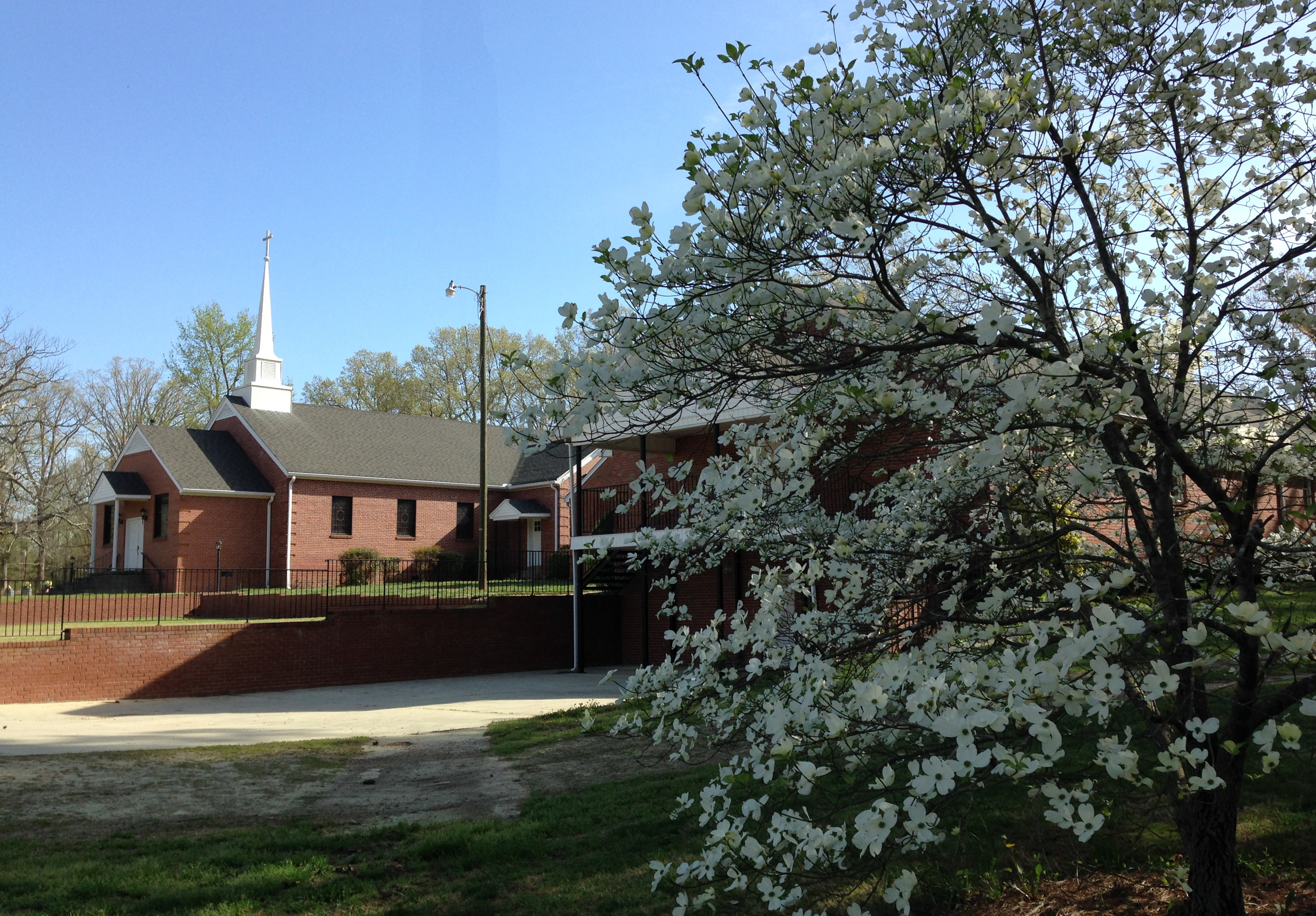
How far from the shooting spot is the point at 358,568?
29719 millimetres

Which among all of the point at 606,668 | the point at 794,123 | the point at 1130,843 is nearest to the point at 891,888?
the point at 794,123

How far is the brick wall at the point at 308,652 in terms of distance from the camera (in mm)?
15891

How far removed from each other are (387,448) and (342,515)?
3.39 metres

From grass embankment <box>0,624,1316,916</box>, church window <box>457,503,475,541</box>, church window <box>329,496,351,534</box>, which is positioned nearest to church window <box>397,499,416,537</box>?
church window <box>457,503,475,541</box>

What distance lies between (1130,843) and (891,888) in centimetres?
334

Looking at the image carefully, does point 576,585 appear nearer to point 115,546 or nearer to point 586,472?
point 586,472

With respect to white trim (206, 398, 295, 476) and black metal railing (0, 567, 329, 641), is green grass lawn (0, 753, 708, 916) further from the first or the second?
white trim (206, 398, 295, 476)

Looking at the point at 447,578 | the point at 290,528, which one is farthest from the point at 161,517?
the point at 447,578

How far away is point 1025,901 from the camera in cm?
483

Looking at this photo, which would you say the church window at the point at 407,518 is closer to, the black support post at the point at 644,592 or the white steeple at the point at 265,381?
the white steeple at the point at 265,381

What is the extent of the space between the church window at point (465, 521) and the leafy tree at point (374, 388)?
799 inches

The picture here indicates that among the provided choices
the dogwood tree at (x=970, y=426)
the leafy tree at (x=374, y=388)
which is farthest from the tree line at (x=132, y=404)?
the dogwood tree at (x=970, y=426)

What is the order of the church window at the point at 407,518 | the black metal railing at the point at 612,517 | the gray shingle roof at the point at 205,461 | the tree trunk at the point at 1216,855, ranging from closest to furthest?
the tree trunk at the point at 1216,855, the black metal railing at the point at 612,517, the gray shingle roof at the point at 205,461, the church window at the point at 407,518

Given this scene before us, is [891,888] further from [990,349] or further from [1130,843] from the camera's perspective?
[1130,843]
